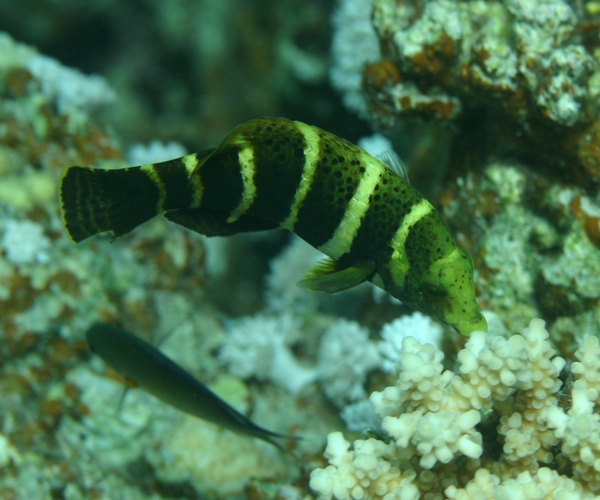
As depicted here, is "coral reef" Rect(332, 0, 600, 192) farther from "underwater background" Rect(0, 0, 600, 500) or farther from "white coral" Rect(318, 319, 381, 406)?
"white coral" Rect(318, 319, 381, 406)

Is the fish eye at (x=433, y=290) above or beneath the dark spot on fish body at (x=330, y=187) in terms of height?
beneath

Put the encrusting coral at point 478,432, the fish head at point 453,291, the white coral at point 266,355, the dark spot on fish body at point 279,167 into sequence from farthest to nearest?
the white coral at point 266,355 → the fish head at point 453,291 → the dark spot on fish body at point 279,167 → the encrusting coral at point 478,432

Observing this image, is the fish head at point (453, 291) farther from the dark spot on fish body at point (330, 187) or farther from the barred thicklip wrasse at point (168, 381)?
the barred thicklip wrasse at point (168, 381)

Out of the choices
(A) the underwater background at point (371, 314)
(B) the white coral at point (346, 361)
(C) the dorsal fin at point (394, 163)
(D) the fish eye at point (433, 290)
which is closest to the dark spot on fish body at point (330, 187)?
(C) the dorsal fin at point (394, 163)

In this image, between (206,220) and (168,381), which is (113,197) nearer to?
(206,220)

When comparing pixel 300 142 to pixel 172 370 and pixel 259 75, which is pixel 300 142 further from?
pixel 259 75

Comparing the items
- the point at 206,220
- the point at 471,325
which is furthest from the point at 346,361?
the point at 206,220
